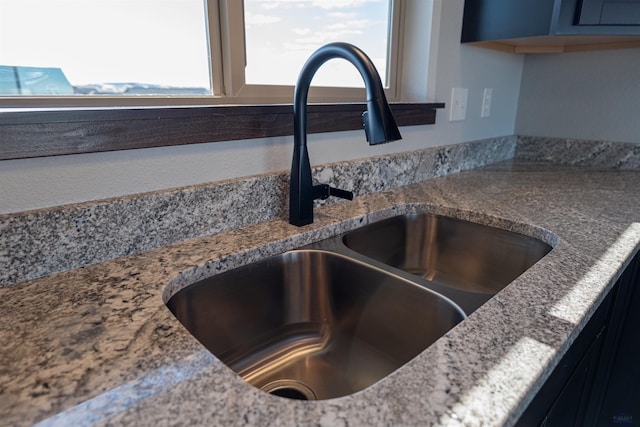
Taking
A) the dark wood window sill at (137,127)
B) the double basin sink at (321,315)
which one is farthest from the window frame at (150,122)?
the double basin sink at (321,315)

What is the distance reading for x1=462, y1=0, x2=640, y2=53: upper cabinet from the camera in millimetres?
1134

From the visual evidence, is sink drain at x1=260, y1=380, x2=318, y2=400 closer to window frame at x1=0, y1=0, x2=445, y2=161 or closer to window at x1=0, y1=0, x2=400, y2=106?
window frame at x1=0, y1=0, x2=445, y2=161

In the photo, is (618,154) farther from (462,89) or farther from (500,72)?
(462,89)

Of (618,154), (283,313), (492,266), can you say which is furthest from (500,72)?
(283,313)

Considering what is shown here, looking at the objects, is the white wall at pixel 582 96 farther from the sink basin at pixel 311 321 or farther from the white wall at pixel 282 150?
the sink basin at pixel 311 321

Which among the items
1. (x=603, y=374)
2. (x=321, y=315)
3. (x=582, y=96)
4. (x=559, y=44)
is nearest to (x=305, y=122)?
(x=321, y=315)

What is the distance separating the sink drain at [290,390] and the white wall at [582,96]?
1.55 metres

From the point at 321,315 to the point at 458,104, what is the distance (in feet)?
3.16

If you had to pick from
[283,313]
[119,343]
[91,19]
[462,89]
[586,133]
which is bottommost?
[283,313]

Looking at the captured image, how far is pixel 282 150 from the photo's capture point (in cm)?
90

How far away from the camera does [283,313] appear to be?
798 mm

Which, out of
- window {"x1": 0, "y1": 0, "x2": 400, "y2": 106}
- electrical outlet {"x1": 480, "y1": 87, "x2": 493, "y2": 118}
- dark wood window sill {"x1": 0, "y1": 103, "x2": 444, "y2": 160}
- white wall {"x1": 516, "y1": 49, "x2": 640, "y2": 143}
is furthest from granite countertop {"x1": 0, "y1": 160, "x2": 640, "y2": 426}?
white wall {"x1": 516, "y1": 49, "x2": 640, "y2": 143}

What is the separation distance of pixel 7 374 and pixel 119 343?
11cm

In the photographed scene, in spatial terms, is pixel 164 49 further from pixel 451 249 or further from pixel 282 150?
pixel 451 249
